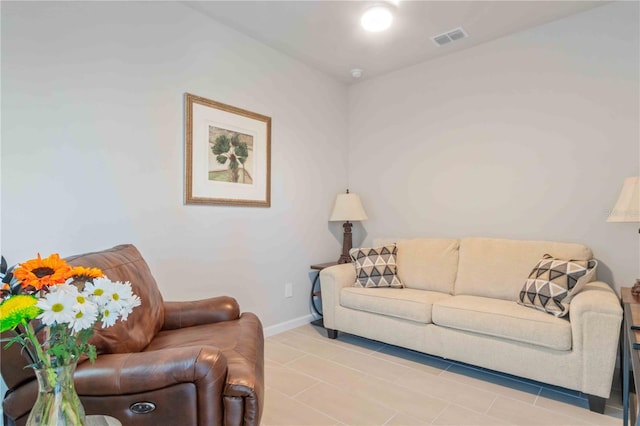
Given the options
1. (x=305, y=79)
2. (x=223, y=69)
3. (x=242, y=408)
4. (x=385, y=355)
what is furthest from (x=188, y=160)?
(x=385, y=355)

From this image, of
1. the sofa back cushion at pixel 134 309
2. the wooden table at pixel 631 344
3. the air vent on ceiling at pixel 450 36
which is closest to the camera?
the wooden table at pixel 631 344

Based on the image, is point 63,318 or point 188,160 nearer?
point 63,318

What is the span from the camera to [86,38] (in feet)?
6.80

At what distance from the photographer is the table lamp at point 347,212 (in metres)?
3.51

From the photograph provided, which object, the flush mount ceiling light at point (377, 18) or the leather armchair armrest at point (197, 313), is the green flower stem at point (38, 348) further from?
the flush mount ceiling light at point (377, 18)

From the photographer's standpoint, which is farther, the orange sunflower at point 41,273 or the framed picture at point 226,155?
the framed picture at point 226,155

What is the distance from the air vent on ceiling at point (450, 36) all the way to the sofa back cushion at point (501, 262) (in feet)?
5.53

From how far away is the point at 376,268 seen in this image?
300cm

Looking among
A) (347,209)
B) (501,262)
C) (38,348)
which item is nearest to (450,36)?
(347,209)

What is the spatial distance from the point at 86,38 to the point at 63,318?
1.97 metres

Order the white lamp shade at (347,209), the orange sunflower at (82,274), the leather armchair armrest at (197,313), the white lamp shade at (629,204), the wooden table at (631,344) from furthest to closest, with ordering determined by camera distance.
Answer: the white lamp shade at (347,209), the white lamp shade at (629,204), the leather armchair armrest at (197,313), the wooden table at (631,344), the orange sunflower at (82,274)

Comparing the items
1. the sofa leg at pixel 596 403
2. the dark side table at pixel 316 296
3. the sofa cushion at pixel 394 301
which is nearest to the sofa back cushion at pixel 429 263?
the sofa cushion at pixel 394 301

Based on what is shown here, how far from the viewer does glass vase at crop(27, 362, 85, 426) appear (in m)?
0.82

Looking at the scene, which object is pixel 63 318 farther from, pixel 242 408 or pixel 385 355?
pixel 385 355
